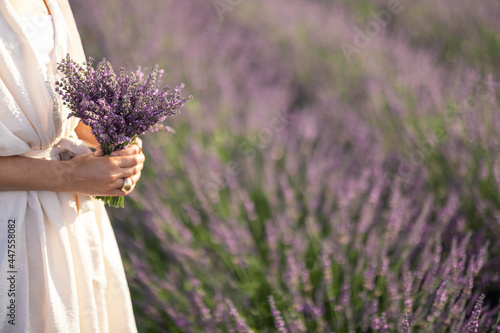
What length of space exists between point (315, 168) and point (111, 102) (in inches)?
65.1

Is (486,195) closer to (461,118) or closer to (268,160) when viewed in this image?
(461,118)

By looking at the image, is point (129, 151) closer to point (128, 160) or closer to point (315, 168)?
point (128, 160)

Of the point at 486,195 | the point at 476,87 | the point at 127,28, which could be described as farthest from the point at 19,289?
the point at 127,28

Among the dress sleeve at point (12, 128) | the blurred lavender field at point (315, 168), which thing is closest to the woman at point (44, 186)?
the dress sleeve at point (12, 128)

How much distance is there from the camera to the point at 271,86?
12.9 ft

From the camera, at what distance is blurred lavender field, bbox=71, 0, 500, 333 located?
1822 mm

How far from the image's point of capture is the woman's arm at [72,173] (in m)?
1.09

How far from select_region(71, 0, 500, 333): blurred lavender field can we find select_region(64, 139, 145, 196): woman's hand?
2.24ft

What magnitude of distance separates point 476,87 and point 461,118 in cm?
46

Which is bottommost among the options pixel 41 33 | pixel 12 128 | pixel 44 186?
pixel 44 186

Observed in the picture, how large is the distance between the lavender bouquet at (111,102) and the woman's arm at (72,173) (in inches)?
2.1

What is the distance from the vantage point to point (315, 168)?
2576 mm

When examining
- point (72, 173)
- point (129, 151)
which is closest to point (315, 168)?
point (129, 151)

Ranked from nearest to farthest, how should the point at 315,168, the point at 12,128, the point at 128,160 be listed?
1. the point at 12,128
2. the point at 128,160
3. the point at 315,168
